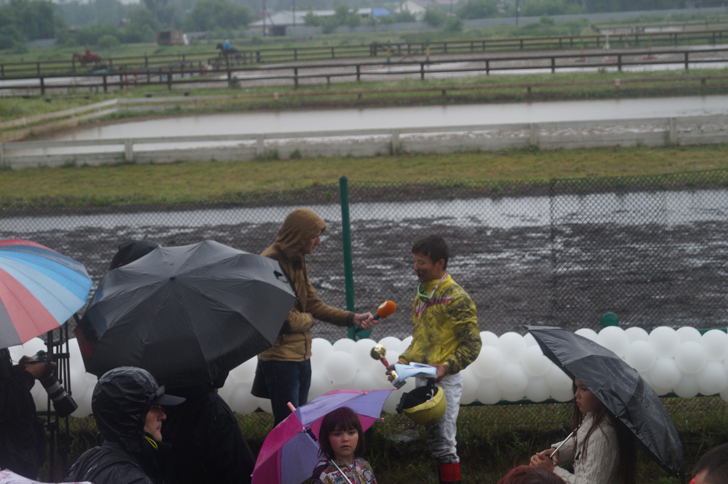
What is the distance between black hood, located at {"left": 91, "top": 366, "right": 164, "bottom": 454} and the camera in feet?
7.73

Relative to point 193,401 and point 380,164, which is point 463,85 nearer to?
point 380,164

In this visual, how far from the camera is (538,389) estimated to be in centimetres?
445

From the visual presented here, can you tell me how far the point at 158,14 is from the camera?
142 metres

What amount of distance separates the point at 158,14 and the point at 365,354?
154m

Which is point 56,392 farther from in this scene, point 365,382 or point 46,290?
point 365,382

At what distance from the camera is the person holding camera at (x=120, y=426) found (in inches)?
91.4

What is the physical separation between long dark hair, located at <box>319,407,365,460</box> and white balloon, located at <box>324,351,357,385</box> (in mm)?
1371

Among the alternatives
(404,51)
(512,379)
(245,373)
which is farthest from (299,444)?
(404,51)

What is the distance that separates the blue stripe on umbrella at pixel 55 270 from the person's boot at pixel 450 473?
216 centimetres

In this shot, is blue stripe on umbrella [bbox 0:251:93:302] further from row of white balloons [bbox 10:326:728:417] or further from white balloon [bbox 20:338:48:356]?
white balloon [bbox 20:338:48:356]

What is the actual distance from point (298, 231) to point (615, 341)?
2369mm

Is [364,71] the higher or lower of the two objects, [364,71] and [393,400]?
the higher

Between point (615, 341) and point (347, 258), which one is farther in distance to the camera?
point (347, 258)

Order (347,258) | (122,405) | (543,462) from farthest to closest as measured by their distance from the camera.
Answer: (347,258) → (543,462) → (122,405)
